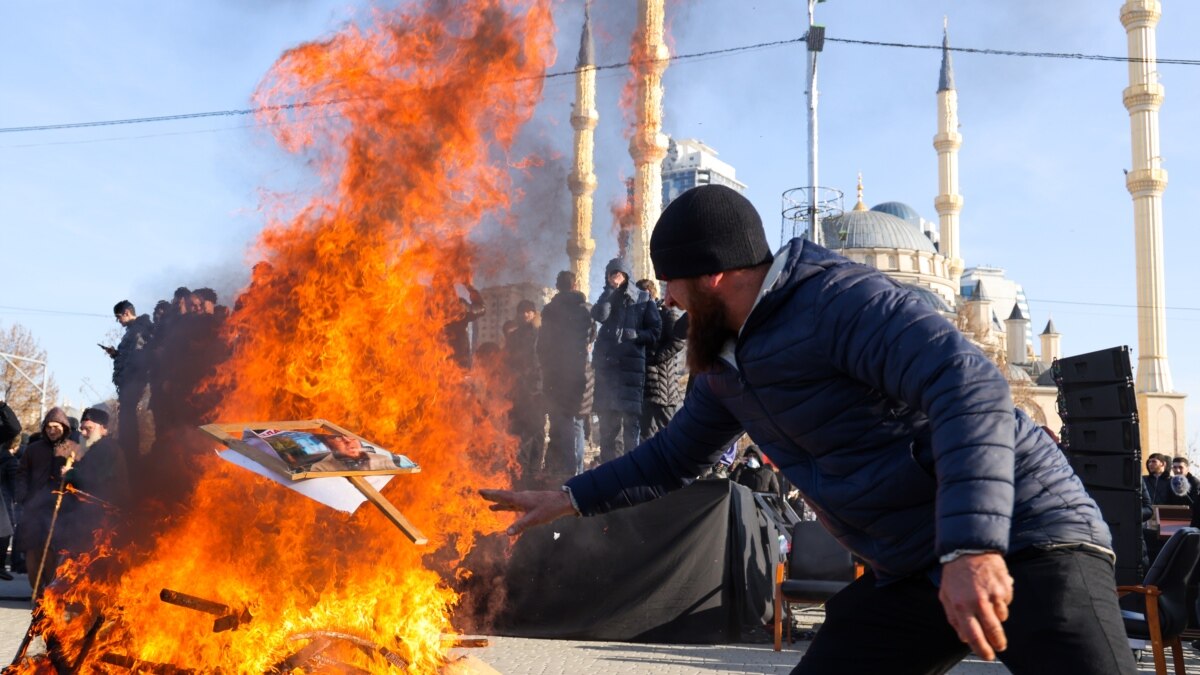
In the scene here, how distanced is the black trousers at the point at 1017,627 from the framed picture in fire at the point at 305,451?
1990 millimetres

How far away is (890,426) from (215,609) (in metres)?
3.25

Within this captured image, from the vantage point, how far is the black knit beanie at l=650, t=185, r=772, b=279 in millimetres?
2676

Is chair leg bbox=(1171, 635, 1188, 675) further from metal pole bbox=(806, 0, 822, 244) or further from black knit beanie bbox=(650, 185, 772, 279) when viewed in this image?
metal pole bbox=(806, 0, 822, 244)

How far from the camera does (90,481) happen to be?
8.02 meters

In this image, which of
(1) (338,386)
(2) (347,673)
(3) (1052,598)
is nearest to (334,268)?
(1) (338,386)

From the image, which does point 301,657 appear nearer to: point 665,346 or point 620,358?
point 620,358

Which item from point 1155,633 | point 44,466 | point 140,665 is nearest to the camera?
point 140,665

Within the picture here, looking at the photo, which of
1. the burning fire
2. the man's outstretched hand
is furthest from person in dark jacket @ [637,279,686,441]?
the man's outstretched hand

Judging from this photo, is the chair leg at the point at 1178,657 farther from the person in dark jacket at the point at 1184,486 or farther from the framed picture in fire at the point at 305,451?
the person in dark jacket at the point at 1184,486

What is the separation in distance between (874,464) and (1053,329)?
128 m

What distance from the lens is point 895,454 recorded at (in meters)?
2.45

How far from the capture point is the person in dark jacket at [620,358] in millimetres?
10914

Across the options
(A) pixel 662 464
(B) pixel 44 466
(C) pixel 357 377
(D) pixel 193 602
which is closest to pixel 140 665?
(D) pixel 193 602

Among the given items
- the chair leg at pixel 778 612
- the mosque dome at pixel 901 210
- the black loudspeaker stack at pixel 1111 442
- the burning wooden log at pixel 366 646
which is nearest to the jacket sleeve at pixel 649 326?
the chair leg at pixel 778 612
